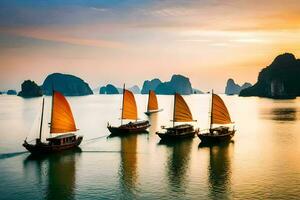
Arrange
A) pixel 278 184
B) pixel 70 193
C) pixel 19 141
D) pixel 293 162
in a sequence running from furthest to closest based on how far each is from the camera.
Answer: pixel 19 141 → pixel 293 162 → pixel 278 184 → pixel 70 193

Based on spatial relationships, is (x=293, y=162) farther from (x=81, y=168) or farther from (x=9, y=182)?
(x=9, y=182)

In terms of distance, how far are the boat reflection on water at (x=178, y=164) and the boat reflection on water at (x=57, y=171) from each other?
12362 mm

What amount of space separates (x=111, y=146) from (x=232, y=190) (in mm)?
33043

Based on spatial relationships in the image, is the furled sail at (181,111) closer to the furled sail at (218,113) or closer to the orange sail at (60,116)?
the furled sail at (218,113)

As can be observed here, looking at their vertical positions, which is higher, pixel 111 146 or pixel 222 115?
pixel 222 115

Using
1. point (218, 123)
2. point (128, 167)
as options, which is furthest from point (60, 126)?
point (218, 123)

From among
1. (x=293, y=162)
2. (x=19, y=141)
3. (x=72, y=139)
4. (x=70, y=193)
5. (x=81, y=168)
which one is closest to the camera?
(x=70, y=193)

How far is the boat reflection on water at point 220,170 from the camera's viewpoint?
137 feet

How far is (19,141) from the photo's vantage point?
76.1 meters

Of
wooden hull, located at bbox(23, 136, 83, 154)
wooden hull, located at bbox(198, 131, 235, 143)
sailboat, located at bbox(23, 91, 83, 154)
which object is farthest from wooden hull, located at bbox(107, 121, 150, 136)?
wooden hull, located at bbox(23, 136, 83, 154)

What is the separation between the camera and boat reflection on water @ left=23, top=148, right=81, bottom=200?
4175cm

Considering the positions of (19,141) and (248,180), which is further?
(19,141)

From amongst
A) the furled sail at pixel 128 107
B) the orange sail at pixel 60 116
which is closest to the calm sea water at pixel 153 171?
the orange sail at pixel 60 116

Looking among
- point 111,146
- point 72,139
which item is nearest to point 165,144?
point 111,146
